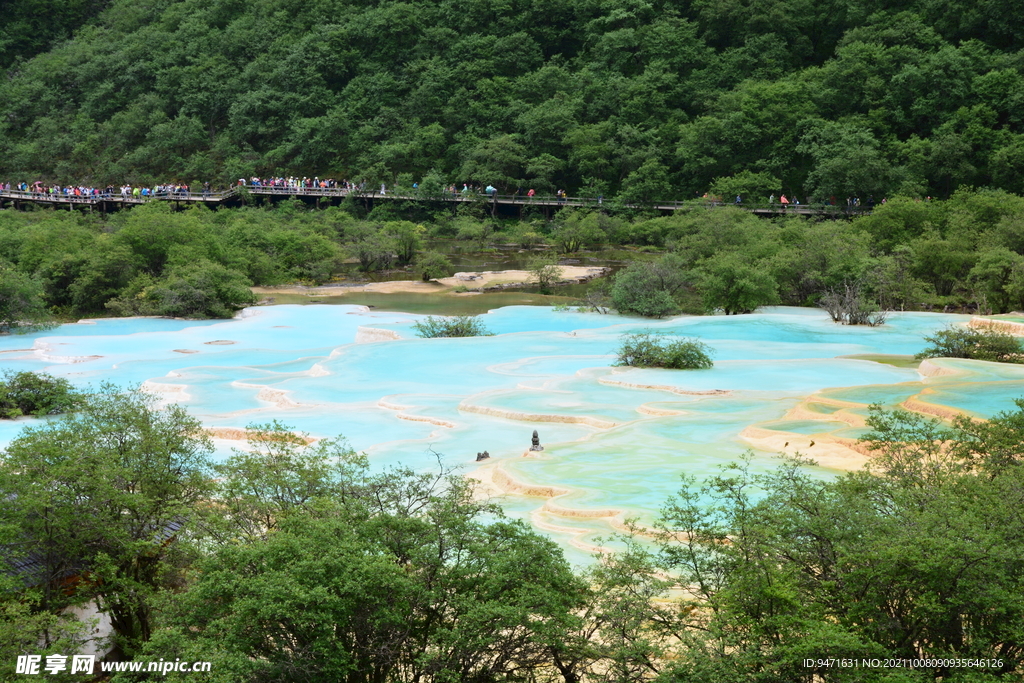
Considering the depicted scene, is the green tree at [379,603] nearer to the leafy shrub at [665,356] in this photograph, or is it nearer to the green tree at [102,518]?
the green tree at [102,518]

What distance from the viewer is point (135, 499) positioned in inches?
380

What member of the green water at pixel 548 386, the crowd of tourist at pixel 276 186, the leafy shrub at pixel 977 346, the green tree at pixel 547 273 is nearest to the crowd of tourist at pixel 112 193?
the crowd of tourist at pixel 276 186

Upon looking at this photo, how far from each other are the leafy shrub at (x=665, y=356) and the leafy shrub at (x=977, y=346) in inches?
188

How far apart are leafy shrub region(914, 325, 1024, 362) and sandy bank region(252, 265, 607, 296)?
60.8ft

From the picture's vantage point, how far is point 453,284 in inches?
1545

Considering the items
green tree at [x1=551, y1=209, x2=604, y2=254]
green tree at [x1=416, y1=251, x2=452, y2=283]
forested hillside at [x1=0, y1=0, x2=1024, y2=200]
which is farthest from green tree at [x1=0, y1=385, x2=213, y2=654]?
forested hillside at [x1=0, y1=0, x2=1024, y2=200]

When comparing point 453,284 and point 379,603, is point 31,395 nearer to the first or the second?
point 379,603

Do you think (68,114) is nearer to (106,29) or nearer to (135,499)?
(106,29)

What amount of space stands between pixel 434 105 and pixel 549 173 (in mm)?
11235

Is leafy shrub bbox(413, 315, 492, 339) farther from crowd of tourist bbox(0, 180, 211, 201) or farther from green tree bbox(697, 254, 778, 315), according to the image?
crowd of tourist bbox(0, 180, 211, 201)

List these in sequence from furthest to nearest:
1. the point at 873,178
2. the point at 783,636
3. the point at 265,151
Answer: the point at 265,151, the point at 873,178, the point at 783,636

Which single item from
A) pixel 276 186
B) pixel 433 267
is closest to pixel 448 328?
pixel 433 267

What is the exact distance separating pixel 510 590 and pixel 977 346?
16565 millimetres

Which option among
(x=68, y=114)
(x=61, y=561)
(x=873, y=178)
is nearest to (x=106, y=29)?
(x=68, y=114)
